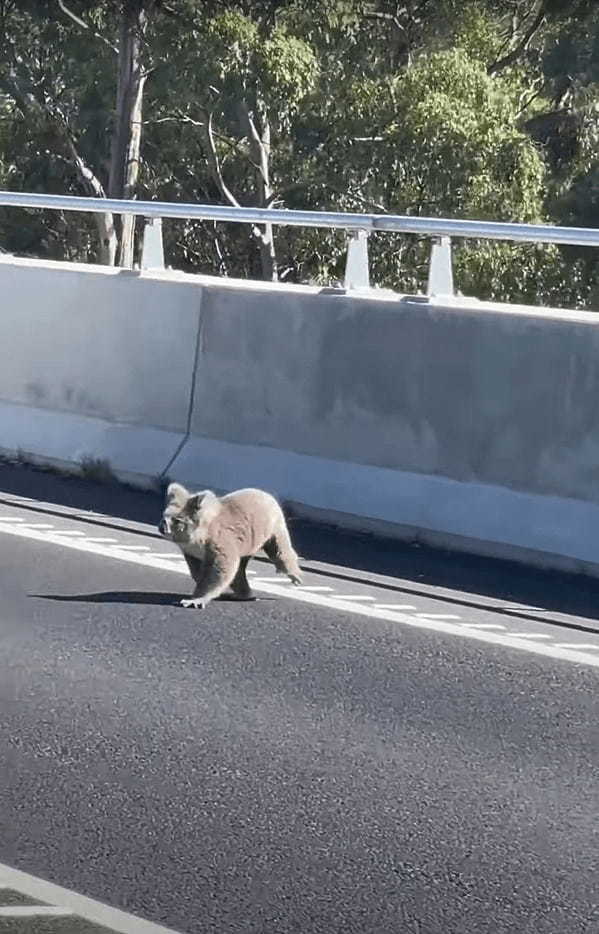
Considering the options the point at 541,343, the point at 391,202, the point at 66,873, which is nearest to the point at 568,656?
the point at 541,343

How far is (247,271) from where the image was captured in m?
40.0

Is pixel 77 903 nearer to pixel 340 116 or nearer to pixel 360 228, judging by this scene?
pixel 360 228

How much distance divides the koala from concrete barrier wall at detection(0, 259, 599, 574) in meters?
1.49

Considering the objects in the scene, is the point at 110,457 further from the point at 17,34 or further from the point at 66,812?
the point at 17,34

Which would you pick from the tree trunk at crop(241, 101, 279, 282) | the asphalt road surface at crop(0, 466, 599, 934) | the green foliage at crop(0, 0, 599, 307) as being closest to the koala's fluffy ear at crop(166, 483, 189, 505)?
the asphalt road surface at crop(0, 466, 599, 934)

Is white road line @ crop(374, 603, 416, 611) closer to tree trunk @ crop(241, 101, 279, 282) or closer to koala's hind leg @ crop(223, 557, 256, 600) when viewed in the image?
koala's hind leg @ crop(223, 557, 256, 600)

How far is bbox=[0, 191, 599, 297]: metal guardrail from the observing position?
9.17m

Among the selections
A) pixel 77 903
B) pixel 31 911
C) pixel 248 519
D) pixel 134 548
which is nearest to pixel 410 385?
pixel 134 548

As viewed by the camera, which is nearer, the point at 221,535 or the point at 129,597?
the point at 221,535

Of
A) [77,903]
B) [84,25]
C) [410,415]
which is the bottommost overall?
[77,903]

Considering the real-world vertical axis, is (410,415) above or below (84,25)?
below

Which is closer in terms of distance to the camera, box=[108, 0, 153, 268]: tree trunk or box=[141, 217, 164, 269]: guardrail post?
box=[141, 217, 164, 269]: guardrail post

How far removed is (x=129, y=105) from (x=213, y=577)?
29528mm

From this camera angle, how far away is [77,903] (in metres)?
4.50
